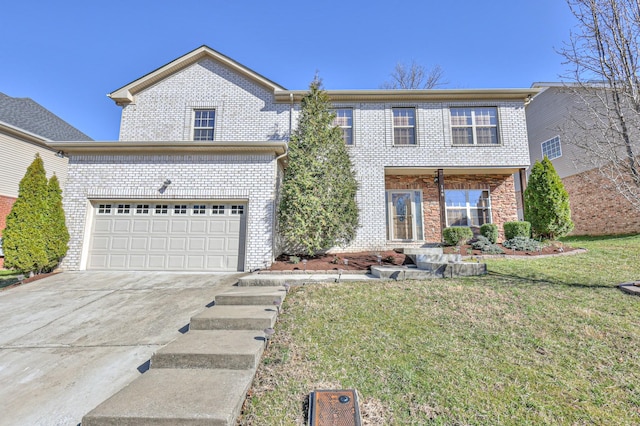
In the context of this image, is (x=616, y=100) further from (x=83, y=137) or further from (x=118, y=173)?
(x=83, y=137)

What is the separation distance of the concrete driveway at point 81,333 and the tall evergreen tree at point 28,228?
67cm

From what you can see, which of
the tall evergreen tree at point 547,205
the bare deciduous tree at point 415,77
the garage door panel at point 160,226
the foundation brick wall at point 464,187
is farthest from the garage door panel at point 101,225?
the bare deciduous tree at point 415,77

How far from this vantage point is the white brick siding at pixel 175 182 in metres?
8.16

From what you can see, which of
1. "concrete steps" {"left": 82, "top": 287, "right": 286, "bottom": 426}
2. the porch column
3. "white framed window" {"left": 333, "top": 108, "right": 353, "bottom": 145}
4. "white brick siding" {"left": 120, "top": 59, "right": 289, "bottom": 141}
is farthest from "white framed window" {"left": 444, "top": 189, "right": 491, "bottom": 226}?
"concrete steps" {"left": 82, "top": 287, "right": 286, "bottom": 426}

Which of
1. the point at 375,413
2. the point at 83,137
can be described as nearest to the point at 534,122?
the point at 375,413

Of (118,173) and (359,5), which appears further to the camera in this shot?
(359,5)

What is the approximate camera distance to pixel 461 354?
10.1 feet

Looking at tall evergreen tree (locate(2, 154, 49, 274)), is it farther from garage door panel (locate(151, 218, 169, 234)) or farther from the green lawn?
the green lawn

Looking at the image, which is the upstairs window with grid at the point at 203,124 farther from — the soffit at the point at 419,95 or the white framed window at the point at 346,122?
the white framed window at the point at 346,122

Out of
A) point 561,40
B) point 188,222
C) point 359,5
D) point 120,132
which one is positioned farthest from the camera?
point 120,132

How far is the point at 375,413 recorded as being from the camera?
226cm

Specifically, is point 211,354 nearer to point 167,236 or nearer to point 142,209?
point 167,236

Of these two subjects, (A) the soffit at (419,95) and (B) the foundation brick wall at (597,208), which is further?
(B) the foundation brick wall at (597,208)

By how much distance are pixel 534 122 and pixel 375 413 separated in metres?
20.5
